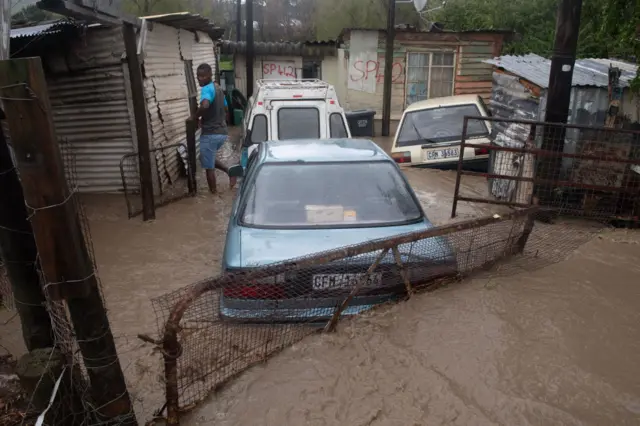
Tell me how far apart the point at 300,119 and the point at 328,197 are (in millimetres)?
4473

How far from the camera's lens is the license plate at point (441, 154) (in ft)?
30.0

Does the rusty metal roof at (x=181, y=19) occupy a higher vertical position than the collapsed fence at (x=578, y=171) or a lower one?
higher

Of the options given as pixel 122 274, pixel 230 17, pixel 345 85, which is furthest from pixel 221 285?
pixel 230 17

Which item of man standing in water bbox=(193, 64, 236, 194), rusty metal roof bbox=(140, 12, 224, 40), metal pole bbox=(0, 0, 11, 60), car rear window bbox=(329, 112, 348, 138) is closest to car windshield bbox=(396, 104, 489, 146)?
car rear window bbox=(329, 112, 348, 138)

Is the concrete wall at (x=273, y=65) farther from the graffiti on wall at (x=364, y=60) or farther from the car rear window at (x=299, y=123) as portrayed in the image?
the car rear window at (x=299, y=123)

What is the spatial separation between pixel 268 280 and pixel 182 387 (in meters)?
0.77

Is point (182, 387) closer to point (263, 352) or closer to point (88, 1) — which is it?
point (263, 352)

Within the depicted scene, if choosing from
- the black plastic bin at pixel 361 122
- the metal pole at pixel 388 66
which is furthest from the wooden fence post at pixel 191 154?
the metal pole at pixel 388 66

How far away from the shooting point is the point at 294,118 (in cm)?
840

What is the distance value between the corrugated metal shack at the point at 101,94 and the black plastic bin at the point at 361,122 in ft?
21.2

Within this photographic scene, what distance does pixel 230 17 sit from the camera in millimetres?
34500

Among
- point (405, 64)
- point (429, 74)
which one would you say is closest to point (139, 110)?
point (405, 64)

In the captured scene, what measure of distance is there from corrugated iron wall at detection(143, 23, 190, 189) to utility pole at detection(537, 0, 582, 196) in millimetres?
6036

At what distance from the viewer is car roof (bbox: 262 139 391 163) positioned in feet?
14.9
